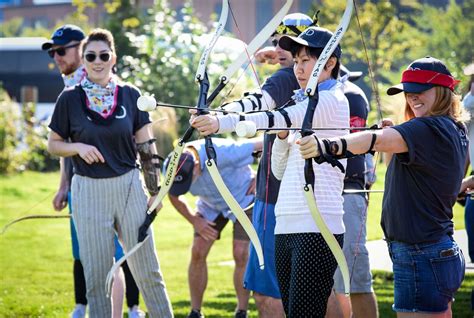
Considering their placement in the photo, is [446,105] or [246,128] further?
[446,105]

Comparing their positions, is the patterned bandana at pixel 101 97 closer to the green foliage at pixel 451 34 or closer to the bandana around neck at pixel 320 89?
the bandana around neck at pixel 320 89

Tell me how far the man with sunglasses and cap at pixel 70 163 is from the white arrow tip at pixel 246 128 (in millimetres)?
2898

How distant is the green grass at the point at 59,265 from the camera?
27.3ft

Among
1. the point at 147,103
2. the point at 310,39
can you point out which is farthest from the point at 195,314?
the point at 147,103

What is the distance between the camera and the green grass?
833cm

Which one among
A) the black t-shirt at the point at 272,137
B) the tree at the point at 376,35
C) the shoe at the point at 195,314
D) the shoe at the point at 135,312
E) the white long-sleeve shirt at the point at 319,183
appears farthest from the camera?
the tree at the point at 376,35

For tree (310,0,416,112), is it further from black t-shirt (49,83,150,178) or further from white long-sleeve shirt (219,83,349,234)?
white long-sleeve shirt (219,83,349,234)

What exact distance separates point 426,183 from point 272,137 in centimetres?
118

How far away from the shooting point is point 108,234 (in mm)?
6207

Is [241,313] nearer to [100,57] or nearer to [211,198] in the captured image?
[211,198]

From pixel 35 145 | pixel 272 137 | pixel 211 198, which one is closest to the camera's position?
pixel 272 137

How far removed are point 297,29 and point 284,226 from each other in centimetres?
149

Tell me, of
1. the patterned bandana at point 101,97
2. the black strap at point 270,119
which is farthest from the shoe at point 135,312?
the black strap at point 270,119

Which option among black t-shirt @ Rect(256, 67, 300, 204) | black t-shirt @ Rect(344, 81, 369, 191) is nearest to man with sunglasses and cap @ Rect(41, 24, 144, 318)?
black t-shirt @ Rect(256, 67, 300, 204)
